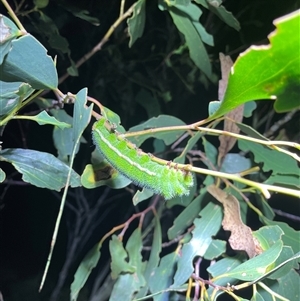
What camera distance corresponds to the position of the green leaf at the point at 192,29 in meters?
0.80

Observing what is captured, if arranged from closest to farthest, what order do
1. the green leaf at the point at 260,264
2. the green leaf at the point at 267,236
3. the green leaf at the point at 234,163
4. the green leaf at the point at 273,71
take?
the green leaf at the point at 273,71, the green leaf at the point at 260,264, the green leaf at the point at 267,236, the green leaf at the point at 234,163

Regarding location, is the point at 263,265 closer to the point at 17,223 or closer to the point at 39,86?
the point at 39,86

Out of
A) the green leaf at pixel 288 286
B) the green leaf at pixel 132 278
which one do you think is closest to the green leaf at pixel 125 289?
the green leaf at pixel 132 278

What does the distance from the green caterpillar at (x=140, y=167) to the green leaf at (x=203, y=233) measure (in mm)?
240

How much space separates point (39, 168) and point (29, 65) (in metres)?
0.21

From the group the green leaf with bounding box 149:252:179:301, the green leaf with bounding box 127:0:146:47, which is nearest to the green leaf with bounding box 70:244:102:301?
the green leaf with bounding box 149:252:179:301

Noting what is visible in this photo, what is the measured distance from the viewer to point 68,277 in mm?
1109

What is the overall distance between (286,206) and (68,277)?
69cm

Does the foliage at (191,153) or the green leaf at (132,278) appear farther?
the green leaf at (132,278)

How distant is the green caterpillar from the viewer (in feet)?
1.77

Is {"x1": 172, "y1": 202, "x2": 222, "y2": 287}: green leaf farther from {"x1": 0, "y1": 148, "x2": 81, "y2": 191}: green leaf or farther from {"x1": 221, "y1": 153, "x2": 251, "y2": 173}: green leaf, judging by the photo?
{"x1": 0, "y1": 148, "x2": 81, "y2": 191}: green leaf

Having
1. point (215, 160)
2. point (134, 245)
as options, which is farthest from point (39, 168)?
point (215, 160)

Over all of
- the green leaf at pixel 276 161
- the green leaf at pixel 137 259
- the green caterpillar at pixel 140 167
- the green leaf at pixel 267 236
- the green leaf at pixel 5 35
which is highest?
the green leaf at pixel 5 35

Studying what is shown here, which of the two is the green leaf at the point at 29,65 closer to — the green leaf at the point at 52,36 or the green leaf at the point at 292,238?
the green leaf at the point at 52,36
